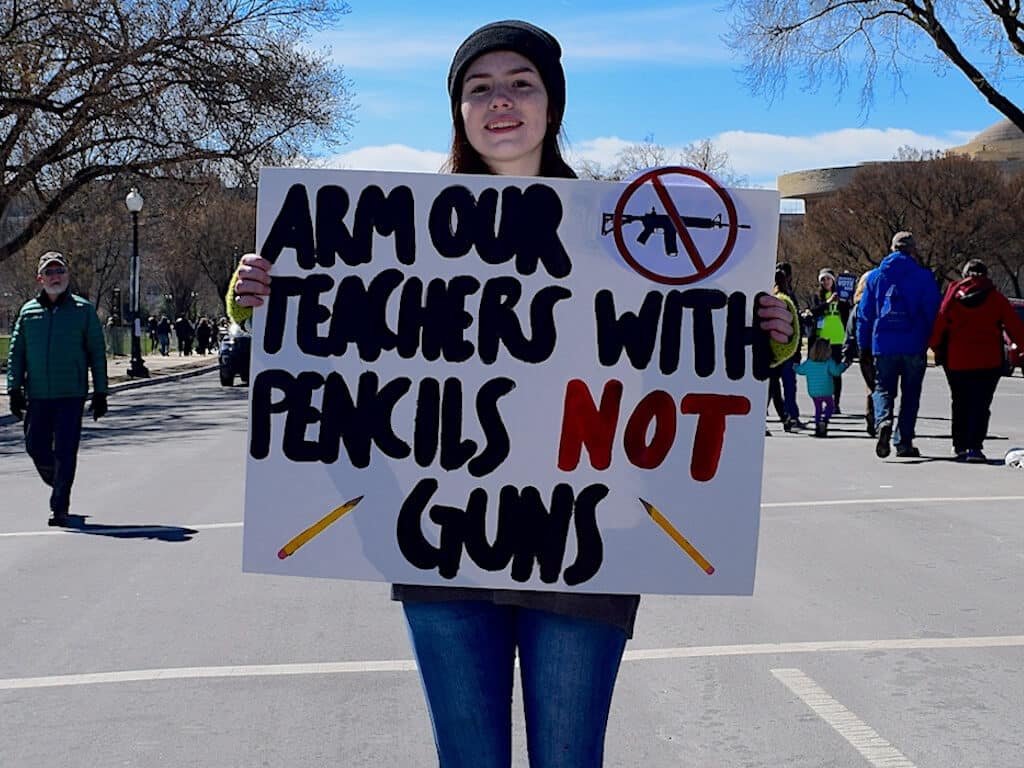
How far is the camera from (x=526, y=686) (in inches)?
115

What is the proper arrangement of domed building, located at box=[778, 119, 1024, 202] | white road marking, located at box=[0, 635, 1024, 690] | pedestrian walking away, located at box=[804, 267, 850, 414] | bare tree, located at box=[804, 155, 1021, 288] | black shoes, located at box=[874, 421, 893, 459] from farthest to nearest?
1. domed building, located at box=[778, 119, 1024, 202]
2. bare tree, located at box=[804, 155, 1021, 288]
3. pedestrian walking away, located at box=[804, 267, 850, 414]
4. black shoes, located at box=[874, 421, 893, 459]
5. white road marking, located at box=[0, 635, 1024, 690]

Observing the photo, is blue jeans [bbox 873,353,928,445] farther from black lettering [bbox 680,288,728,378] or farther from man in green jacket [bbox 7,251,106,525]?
black lettering [bbox 680,288,728,378]

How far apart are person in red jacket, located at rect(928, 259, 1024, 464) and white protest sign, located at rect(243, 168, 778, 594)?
10.5 m

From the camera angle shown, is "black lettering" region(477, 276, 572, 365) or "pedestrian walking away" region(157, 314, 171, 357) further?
"pedestrian walking away" region(157, 314, 171, 357)

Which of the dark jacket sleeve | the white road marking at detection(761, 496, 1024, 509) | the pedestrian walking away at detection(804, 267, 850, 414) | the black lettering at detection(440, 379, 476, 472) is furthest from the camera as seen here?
the pedestrian walking away at detection(804, 267, 850, 414)

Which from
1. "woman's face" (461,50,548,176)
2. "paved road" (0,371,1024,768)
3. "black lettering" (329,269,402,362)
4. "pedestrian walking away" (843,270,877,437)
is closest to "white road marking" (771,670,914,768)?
"paved road" (0,371,1024,768)

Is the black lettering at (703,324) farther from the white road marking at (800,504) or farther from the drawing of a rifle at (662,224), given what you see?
the white road marking at (800,504)

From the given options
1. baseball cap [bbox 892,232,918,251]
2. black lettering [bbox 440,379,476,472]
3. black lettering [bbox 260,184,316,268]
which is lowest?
black lettering [bbox 440,379,476,472]

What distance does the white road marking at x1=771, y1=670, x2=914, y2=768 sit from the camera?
4.66m

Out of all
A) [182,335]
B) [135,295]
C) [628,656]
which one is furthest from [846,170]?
[628,656]

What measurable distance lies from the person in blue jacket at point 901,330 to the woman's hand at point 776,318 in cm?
1045

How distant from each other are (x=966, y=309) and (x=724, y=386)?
10716 mm

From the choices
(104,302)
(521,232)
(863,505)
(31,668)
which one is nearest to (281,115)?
(863,505)

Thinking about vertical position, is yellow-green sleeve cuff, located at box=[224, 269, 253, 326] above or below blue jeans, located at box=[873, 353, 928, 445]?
above
